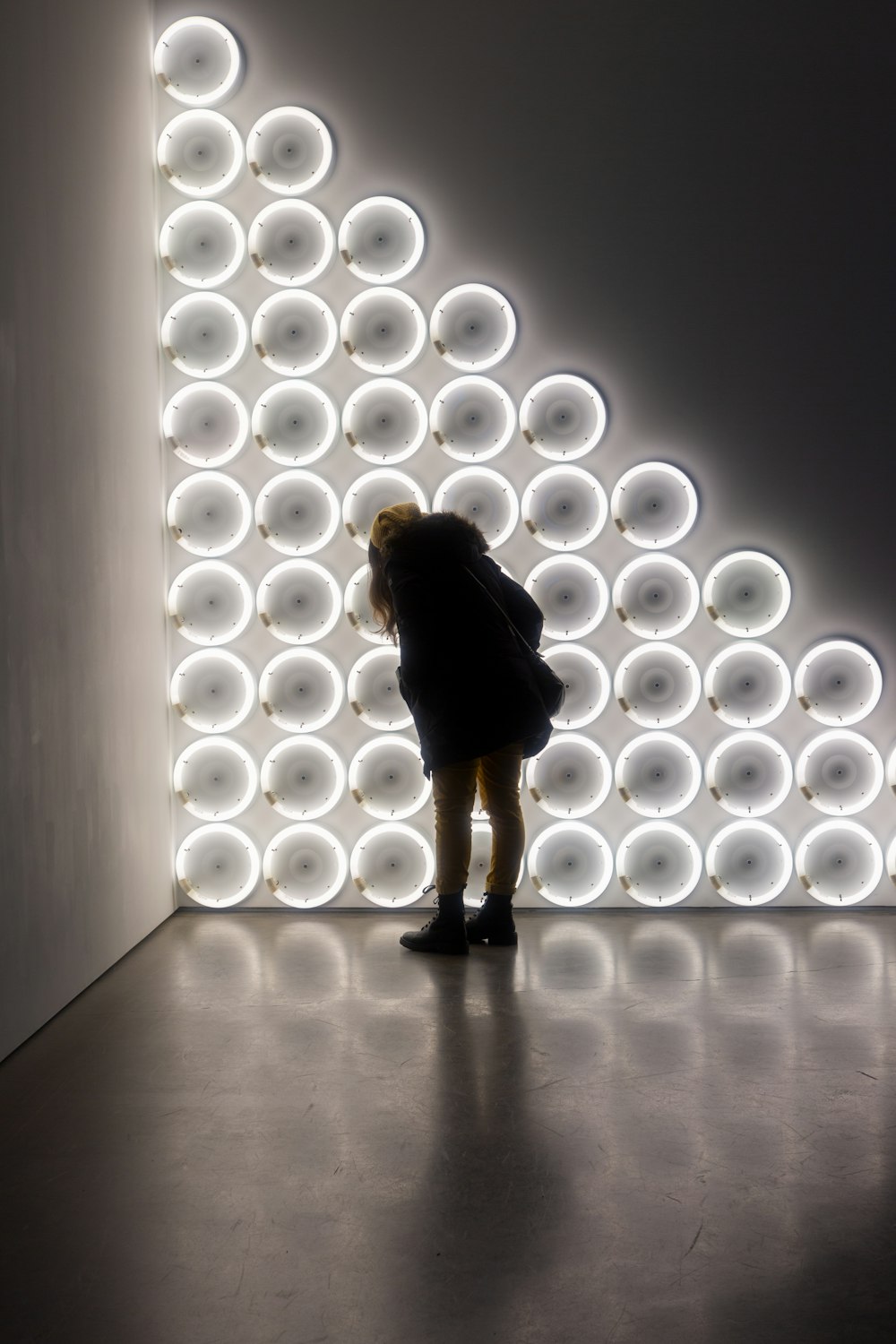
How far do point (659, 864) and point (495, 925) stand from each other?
799 mm

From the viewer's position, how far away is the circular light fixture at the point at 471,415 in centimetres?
427

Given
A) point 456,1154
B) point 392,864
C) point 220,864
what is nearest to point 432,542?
point 392,864

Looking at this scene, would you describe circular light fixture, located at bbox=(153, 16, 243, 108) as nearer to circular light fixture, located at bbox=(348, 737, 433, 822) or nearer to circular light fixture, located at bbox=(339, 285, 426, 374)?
circular light fixture, located at bbox=(339, 285, 426, 374)

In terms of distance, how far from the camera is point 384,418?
14.0 ft

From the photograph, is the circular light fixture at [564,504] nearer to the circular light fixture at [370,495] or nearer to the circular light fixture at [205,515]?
the circular light fixture at [370,495]

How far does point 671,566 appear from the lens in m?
4.30

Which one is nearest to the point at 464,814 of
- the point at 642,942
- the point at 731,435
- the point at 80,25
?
the point at 642,942

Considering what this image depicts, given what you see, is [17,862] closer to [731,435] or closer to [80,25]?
[80,25]

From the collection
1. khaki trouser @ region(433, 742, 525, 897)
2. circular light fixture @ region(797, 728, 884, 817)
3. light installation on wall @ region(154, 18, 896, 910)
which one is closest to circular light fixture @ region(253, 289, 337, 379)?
light installation on wall @ region(154, 18, 896, 910)

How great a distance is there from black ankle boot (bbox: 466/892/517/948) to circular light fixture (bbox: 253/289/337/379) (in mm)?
2030

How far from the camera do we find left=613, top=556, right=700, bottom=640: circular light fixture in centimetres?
429

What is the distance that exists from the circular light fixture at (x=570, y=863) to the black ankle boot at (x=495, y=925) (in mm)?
427

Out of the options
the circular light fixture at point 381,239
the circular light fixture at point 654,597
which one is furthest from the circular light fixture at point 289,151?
the circular light fixture at point 654,597

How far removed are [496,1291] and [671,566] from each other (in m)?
3.01
